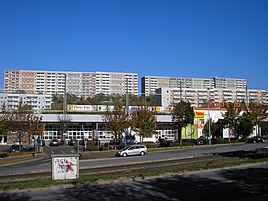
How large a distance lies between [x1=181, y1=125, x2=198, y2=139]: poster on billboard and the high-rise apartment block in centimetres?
8813

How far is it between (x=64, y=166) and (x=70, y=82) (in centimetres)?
12633

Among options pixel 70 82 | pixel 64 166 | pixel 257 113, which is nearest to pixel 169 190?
pixel 64 166

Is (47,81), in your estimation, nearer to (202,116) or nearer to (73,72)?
(73,72)

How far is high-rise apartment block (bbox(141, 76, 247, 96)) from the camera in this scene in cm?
16838

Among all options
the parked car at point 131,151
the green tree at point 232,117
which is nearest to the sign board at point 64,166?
the parked car at point 131,151

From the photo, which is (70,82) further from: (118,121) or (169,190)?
(169,190)

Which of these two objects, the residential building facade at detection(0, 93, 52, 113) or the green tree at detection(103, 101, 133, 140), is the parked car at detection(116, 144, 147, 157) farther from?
the residential building facade at detection(0, 93, 52, 113)

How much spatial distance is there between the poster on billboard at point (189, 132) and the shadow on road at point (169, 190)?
55824 millimetres

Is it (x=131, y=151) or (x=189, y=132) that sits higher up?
(x=189, y=132)

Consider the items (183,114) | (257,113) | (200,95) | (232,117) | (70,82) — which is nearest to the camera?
(183,114)

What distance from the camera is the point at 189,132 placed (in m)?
73.6

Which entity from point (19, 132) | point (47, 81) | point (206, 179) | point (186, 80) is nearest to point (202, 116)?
point (19, 132)

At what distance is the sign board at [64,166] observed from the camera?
17422 mm

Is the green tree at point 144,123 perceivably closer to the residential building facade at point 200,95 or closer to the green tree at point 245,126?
the green tree at point 245,126
